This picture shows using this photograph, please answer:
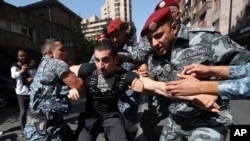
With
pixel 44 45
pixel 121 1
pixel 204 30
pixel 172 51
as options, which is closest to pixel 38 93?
pixel 44 45

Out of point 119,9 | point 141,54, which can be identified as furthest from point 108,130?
point 119,9

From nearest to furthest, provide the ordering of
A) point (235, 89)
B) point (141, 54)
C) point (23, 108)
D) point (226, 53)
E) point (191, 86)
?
point (235, 89)
point (191, 86)
point (226, 53)
point (141, 54)
point (23, 108)

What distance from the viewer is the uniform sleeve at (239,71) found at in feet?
→ 6.57

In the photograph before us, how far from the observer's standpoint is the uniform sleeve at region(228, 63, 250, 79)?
6.57ft

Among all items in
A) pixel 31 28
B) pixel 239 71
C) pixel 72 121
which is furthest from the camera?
pixel 31 28

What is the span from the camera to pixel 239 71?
2.03 m

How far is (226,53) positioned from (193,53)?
0.91 feet

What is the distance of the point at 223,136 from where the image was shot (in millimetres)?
2389

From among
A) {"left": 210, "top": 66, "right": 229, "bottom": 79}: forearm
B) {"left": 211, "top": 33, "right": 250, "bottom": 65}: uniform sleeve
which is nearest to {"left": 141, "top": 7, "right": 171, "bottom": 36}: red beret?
{"left": 211, "top": 33, "right": 250, "bottom": 65}: uniform sleeve

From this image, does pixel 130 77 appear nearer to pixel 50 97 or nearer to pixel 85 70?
pixel 85 70

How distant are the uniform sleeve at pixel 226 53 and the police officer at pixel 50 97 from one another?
4.71 ft

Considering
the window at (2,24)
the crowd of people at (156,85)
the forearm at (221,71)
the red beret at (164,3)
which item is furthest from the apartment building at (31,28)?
the forearm at (221,71)

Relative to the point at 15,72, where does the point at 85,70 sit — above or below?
above

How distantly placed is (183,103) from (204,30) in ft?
2.34
